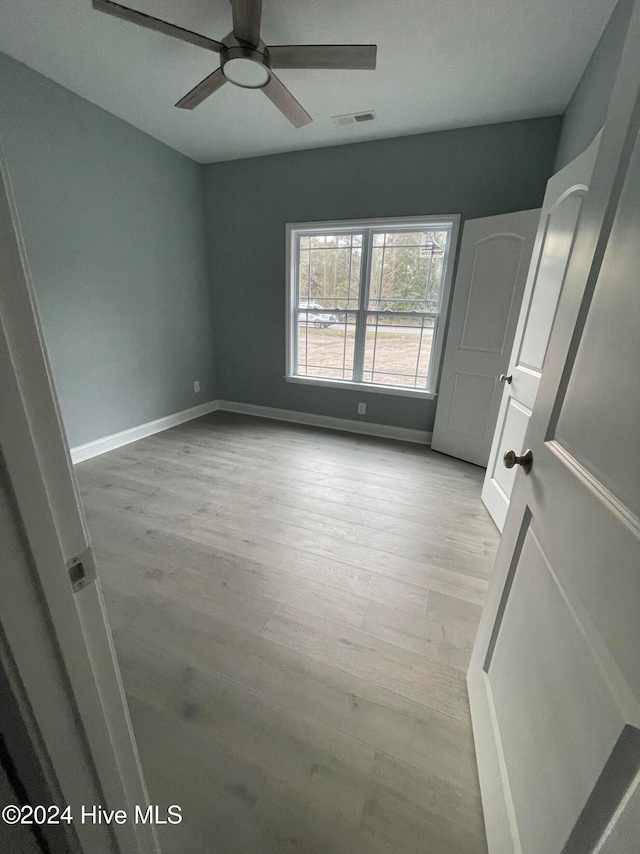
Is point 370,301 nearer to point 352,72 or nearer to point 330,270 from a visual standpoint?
point 330,270

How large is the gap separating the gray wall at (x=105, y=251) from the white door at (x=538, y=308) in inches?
119

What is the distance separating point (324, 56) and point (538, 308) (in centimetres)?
171

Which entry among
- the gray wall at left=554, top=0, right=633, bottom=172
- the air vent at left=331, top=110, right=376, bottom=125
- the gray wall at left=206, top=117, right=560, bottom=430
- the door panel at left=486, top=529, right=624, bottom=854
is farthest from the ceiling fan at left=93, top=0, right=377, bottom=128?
the door panel at left=486, top=529, right=624, bottom=854

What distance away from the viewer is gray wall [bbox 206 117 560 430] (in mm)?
2648

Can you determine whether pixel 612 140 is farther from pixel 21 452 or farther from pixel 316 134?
pixel 316 134

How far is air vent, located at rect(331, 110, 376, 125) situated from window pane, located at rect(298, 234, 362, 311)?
0.85 metres

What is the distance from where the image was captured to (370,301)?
339 centimetres

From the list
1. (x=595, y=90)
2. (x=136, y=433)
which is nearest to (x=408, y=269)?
(x=595, y=90)

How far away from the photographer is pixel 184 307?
3703 millimetres

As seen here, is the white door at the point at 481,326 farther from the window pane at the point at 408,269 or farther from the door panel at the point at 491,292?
the window pane at the point at 408,269

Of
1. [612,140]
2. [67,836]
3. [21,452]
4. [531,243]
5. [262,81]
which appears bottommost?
[67,836]

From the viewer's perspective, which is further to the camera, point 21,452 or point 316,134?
point 316,134

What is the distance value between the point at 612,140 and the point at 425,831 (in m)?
1.73

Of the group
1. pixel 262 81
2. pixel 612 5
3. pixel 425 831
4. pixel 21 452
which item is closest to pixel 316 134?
pixel 262 81
